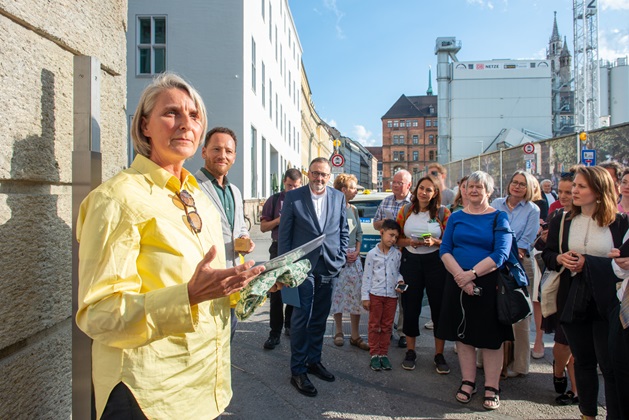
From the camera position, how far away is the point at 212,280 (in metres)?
1.29

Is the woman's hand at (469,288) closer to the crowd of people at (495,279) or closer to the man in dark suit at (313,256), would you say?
the crowd of people at (495,279)

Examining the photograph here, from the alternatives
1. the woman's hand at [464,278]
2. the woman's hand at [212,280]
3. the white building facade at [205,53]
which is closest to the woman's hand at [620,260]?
the woman's hand at [464,278]

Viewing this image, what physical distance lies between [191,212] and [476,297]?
9.93ft

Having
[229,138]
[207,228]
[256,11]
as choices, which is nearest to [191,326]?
[207,228]

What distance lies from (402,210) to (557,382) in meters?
2.24

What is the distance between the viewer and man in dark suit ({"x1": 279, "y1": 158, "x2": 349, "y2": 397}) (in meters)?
4.13

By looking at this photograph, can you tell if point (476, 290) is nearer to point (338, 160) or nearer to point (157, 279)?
point (157, 279)

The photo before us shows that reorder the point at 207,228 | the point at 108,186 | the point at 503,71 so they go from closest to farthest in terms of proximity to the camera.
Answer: the point at 108,186 → the point at 207,228 → the point at 503,71

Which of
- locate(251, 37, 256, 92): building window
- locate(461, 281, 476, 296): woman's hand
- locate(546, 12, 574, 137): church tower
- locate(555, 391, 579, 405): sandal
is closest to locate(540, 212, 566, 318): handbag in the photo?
locate(461, 281, 476, 296): woman's hand

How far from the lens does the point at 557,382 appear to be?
153 inches

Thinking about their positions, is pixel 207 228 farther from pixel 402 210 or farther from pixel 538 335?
pixel 538 335

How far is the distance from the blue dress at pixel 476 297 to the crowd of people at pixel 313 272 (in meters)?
0.01

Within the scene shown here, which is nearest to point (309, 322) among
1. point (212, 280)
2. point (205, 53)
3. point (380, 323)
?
point (380, 323)

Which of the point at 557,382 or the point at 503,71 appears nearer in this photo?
the point at 557,382
